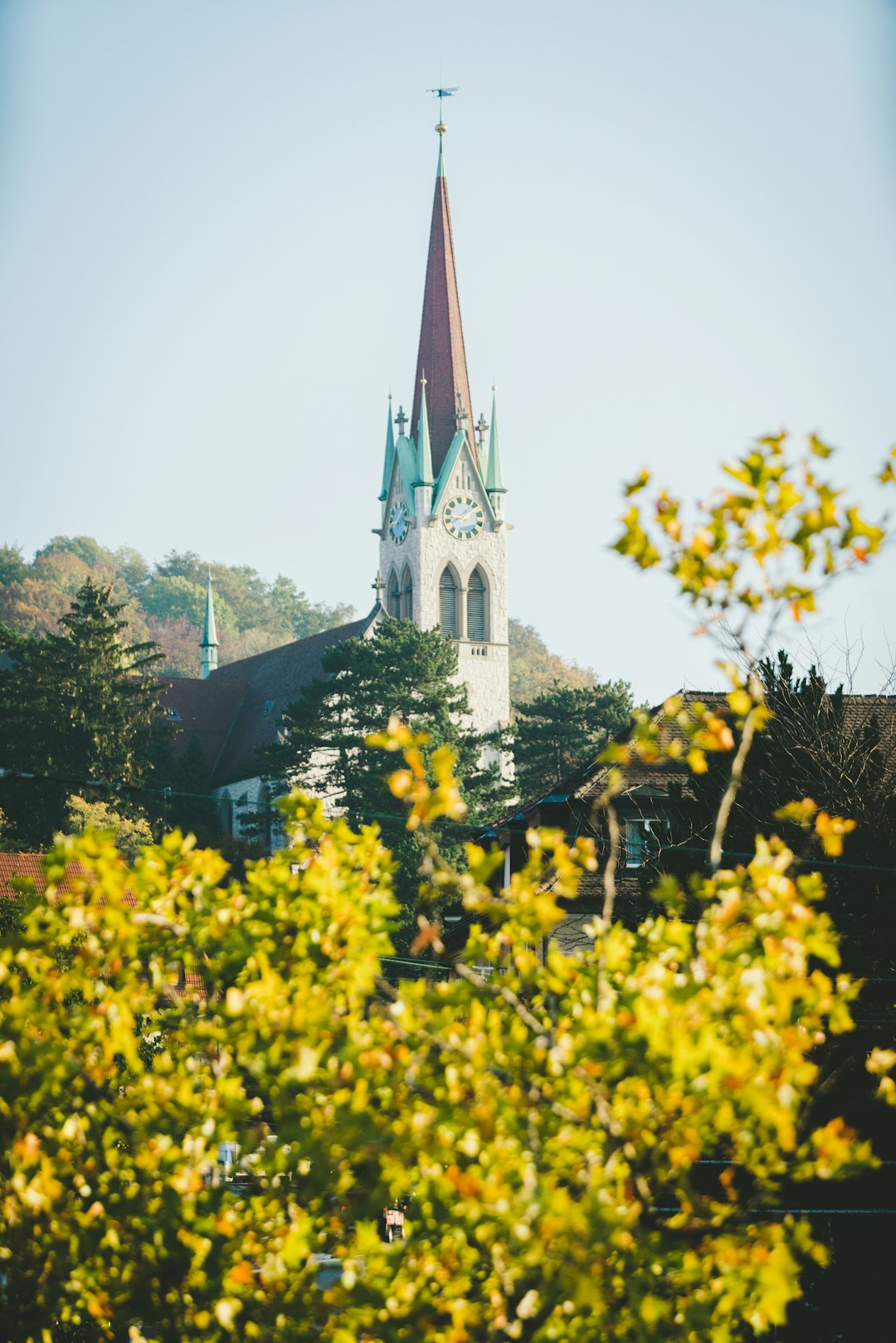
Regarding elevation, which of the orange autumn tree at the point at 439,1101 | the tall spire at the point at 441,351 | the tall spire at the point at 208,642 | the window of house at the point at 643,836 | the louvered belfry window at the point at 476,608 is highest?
the tall spire at the point at 441,351

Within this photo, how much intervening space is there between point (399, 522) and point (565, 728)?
Result: 13971 millimetres

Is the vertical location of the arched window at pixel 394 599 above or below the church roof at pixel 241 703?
above

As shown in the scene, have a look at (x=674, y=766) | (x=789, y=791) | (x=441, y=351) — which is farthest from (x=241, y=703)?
(x=789, y=791)

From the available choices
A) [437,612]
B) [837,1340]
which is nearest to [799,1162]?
[837,1340]

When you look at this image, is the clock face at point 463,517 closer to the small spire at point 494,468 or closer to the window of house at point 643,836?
the small spire at point 494,468

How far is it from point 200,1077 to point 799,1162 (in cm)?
265

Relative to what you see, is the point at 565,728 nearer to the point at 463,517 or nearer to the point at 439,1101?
the point at 463,517

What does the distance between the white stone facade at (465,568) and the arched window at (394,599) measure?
0.34 feet

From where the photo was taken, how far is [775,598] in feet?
21.7

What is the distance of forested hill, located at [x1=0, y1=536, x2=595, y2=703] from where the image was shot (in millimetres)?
115375

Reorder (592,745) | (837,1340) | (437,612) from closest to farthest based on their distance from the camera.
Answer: (837,1340) → (592,745) → (437,612)

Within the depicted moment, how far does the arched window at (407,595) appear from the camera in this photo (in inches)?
2712

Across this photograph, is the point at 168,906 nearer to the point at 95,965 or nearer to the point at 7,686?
the point at 95,965

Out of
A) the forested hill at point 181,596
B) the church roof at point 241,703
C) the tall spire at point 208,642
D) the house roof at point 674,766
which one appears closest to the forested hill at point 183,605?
the forested hill at point 181,596
